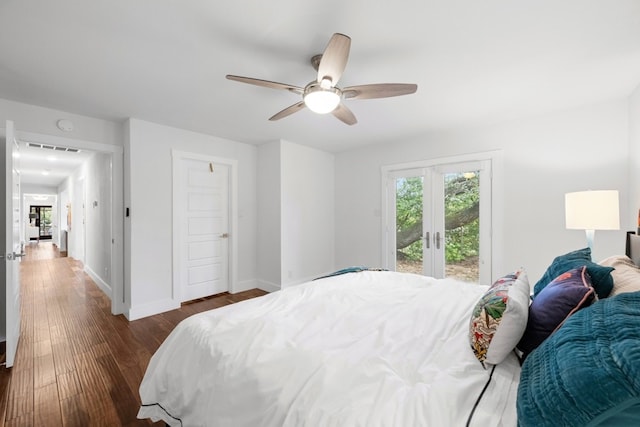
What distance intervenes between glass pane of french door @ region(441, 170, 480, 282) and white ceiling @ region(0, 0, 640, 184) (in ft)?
3.31

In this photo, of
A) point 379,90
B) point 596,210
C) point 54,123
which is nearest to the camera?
point 379,90

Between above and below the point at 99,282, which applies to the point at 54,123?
above

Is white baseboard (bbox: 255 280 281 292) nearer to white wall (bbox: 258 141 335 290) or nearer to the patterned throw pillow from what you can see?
white wall (bbox: 258 141 335 290)

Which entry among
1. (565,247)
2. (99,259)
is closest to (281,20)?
(565,247)

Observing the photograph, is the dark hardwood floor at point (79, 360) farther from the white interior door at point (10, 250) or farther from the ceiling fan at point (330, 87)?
the ceiling fan at point (330, 87)

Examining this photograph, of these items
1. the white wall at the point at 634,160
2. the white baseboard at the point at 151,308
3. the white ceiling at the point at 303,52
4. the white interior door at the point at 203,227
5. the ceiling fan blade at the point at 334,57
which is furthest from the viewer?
the white interior door at the point at 203,227

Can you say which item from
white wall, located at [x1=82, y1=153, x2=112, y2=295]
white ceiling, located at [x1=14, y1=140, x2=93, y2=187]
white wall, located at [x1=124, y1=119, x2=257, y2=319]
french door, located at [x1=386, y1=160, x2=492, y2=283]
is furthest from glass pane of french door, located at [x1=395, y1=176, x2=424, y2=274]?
white ceiling, located at [x1=14, y1=140, x2=93, y2=187]

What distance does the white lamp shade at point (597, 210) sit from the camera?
7.63ft

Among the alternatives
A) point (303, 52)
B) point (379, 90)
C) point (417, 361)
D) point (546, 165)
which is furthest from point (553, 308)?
point (546, 165)

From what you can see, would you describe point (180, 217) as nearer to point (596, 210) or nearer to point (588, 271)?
point (588, 271)

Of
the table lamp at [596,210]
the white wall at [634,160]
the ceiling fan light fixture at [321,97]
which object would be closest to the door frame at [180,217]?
the ceiling fan light fixture at [321,97]

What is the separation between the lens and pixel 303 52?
79.3 inches

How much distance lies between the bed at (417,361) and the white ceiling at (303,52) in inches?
58.0

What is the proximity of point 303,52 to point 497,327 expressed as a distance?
2021 millimetres
